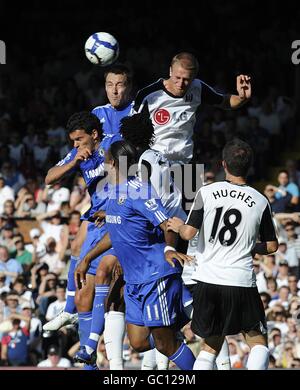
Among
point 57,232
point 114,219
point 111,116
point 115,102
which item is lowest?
point 57,232

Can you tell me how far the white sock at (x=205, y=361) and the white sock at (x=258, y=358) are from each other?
1.15 feet

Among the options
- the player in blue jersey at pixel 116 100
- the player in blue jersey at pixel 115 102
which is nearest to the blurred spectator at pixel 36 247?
the player in blue jersey at pixel 115 102

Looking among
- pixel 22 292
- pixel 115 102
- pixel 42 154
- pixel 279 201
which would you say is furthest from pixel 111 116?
pixel 42 154

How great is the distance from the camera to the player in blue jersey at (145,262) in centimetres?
1081

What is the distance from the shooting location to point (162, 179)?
11.4m

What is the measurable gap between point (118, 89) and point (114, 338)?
2.65 meters

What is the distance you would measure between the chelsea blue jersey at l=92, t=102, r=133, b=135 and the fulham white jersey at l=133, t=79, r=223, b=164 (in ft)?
0.53

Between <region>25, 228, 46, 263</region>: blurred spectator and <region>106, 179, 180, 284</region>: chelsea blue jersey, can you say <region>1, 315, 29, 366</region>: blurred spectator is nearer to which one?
<region>25, 228, 46, 263</region>: blurred spectator

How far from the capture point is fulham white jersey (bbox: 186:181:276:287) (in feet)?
33.7

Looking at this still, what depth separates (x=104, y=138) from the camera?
12.2m

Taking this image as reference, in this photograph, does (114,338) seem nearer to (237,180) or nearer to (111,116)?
Answer: (111,116)

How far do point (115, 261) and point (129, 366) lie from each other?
5.79 metres

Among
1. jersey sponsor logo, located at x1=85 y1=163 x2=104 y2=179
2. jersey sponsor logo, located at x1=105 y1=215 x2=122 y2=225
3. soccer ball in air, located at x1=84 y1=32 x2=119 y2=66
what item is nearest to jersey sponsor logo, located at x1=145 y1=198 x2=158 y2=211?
jersey sponsor logo, located at x1=105 y1=215 x2=122 y2=225

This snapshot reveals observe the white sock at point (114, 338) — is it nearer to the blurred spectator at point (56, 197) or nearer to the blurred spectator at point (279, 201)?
the blurred spectator at point (279, 201)
